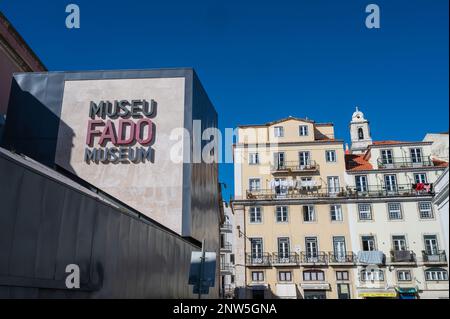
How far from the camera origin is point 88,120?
20.4 metres

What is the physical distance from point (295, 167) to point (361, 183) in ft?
26.5

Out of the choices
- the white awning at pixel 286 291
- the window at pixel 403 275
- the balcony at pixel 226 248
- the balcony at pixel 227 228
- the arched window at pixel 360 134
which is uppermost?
the arched window at pixel 360 134

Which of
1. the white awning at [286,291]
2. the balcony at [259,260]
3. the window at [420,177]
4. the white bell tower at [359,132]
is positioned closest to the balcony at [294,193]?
the balcony at [259,260]

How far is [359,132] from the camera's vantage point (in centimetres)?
8150

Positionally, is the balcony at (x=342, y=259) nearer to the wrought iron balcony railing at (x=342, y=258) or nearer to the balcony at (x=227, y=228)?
the wrought iron balcony railing at (x=342, y=258)

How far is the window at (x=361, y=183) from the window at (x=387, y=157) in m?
3.20

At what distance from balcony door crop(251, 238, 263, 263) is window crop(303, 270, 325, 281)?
17.5 feet

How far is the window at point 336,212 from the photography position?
49000 mm

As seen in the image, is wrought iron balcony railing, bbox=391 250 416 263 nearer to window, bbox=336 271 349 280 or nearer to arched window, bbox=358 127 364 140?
window, bbox=336 271 349 280

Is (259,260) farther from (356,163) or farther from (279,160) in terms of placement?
(356,163)

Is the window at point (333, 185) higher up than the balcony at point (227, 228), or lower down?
higher up

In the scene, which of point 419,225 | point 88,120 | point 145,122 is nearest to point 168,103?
point 145,122

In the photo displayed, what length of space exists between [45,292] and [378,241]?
4545 centimetres

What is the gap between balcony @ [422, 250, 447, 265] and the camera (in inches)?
1778
